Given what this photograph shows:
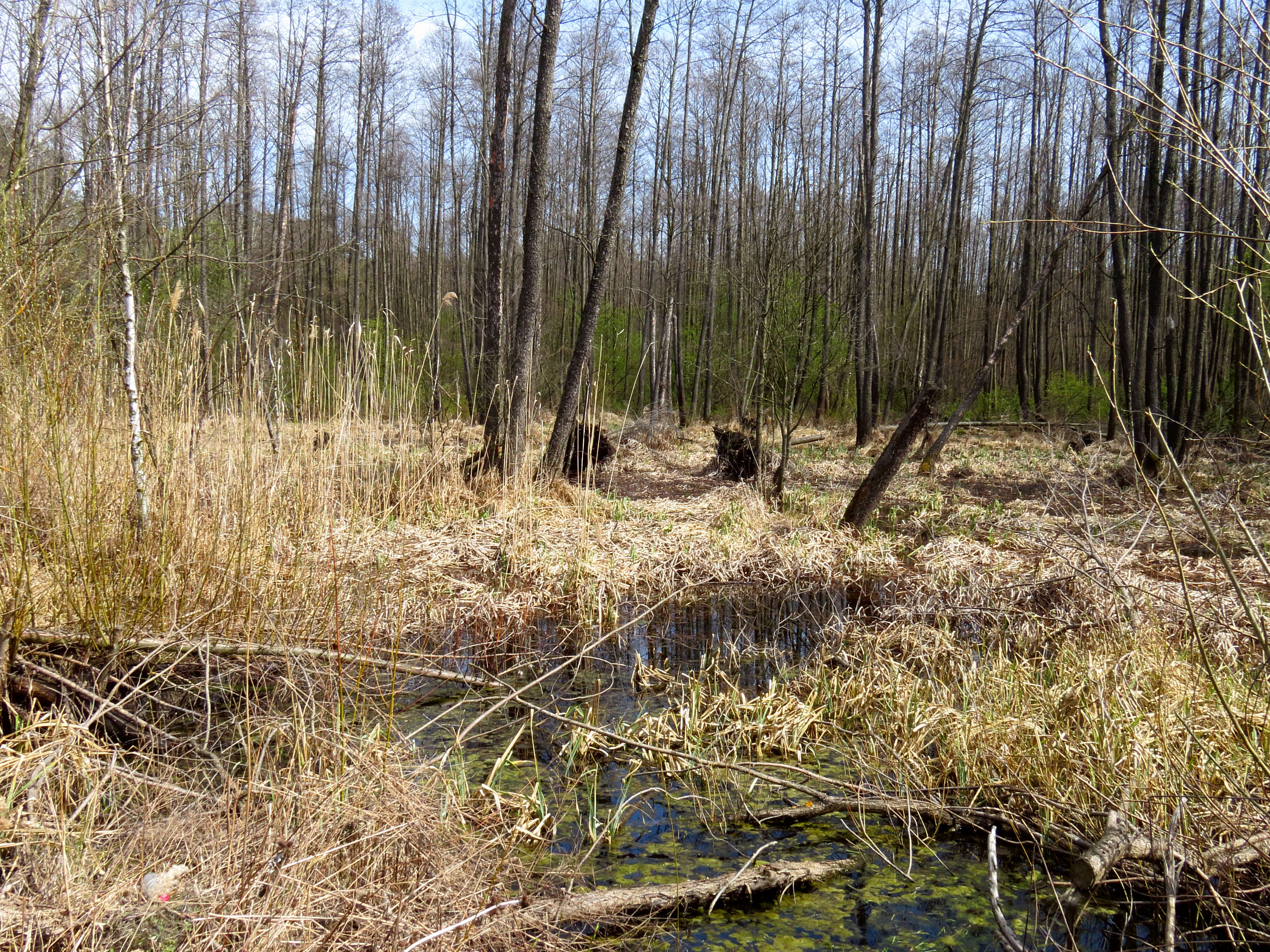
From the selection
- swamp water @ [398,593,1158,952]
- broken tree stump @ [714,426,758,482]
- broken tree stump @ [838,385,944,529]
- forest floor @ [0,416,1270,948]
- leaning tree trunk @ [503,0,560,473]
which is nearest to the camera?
forest floor @ [0,416,1270,948]

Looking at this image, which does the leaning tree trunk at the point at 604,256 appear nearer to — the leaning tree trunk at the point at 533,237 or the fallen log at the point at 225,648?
the leaning tree trunk at the point at 533,237

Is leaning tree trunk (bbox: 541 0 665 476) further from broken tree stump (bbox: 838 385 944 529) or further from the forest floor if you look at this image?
broken tree stump (bbox: 838 385 944 529)

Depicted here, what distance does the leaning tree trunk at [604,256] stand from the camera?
24.7 feet

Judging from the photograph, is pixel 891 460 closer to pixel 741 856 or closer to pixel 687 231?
pixel 741 856

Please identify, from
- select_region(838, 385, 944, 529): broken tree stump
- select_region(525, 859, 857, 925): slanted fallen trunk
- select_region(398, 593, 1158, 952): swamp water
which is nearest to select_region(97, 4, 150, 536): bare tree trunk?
select_region(398, 593, 1158, 952): swamp water

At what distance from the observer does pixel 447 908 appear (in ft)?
6.15

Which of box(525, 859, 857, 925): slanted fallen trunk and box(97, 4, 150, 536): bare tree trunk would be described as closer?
box(525, 859, 857, 925): slanted fallen trunk

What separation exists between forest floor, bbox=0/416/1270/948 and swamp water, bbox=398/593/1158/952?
207mm

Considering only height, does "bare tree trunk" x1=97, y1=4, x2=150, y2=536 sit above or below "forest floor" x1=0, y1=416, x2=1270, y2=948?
above

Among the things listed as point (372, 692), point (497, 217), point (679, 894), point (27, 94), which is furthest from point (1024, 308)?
point (27, 94)

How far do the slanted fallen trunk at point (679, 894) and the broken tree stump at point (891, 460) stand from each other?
437cm

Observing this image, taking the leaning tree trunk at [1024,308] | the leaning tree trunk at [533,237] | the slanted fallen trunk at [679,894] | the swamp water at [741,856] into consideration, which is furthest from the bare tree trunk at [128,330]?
the leaning tree trunk at [533,237]

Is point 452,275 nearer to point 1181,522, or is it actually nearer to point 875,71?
point 875,71

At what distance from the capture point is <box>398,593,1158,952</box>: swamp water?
2.23 m
